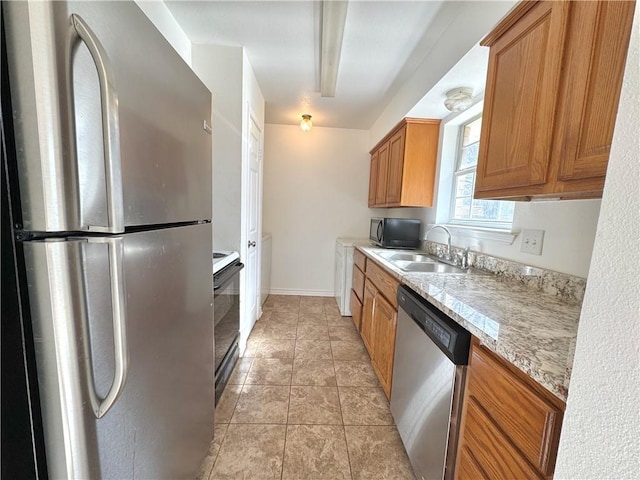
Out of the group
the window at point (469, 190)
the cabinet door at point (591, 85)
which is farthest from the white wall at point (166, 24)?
the window at point (469, 190)

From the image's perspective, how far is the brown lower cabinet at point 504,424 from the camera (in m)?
0.63

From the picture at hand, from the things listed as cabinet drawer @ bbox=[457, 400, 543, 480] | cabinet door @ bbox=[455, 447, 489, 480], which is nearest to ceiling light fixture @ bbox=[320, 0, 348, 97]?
cabinet drawer @ bbox=[457, 400, 543, 480]

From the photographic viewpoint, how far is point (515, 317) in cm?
94

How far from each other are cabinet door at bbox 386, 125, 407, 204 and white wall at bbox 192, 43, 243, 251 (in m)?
1.52

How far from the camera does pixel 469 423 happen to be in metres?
0.90

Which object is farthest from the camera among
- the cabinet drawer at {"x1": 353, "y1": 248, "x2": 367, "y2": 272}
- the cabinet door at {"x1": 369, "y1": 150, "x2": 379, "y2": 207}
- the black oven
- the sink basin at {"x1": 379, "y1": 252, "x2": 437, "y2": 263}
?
the cabinet door at {"x1": 369, "y1": 150, "x2": 379, "y2": 207}

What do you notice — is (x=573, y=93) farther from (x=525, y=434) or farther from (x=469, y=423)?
(x=469, y=423)

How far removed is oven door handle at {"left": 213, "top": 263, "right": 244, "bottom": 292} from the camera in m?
1.56

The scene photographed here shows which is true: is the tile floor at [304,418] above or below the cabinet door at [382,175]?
below

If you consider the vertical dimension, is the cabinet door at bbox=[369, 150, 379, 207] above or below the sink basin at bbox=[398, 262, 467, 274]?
above

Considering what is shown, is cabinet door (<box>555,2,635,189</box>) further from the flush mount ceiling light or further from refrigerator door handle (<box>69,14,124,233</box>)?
refrigerator door handle (<box>69,14,124,233</box>)

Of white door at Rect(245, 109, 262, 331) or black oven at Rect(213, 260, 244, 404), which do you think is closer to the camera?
black oven at Rect(213, 260, 244, 404)

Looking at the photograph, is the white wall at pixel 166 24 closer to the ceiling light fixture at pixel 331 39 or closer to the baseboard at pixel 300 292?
the ceiling light fixture at pixel 331 39

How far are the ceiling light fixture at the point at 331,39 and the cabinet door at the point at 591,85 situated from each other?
3.62ft
